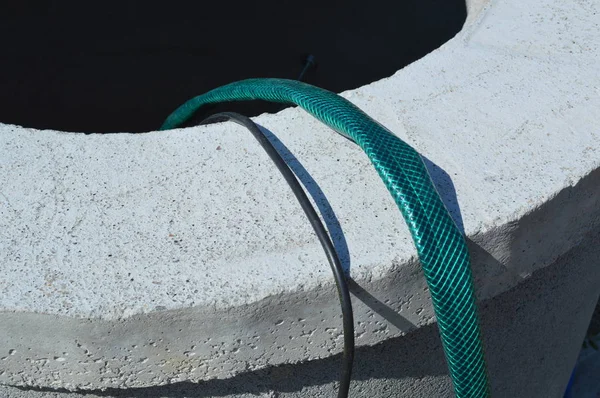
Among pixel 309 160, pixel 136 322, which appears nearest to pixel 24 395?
pixel 136 322

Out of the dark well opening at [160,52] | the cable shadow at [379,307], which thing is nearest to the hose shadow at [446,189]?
the cable shadow at [379,307]

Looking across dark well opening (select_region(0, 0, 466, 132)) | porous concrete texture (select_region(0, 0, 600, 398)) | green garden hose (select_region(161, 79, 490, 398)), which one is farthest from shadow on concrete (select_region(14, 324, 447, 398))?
dark well opening (select_region(0, 0, 466, 132))

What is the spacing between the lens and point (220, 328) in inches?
39.5

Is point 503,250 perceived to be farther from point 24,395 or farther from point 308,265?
point 24,395

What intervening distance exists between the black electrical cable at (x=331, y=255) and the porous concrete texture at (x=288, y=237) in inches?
1.1

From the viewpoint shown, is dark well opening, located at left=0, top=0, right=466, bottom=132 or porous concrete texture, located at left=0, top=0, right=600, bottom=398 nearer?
porous concrete texture, located at left=0, top=0, right=600, bottom=398

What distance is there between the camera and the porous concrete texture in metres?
1.00

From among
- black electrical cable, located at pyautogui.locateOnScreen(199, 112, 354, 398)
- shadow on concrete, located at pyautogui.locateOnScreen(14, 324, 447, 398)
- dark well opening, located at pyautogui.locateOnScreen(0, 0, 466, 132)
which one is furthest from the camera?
dark well opening, located at pyautogui.locateOnScreen(0, 0, 466, 132)

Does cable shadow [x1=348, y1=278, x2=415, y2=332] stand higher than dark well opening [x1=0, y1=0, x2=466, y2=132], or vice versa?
dark well opening [x1=0, y1=0, x2=466, y2=132]

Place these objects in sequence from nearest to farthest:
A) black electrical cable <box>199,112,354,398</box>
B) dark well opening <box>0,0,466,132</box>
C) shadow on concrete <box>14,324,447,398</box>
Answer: black electrical cable <box>199,112,354,398</box>
shadow on concrete <box>14,324,447,398</box>
dark well opening <box>0,0,466,132</box>

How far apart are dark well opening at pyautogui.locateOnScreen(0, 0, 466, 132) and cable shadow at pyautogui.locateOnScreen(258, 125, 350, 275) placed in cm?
143

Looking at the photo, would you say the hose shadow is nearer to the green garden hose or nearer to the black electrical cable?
the green garden hose

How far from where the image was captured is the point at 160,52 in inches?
115

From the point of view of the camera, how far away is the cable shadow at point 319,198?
1.05 meters
